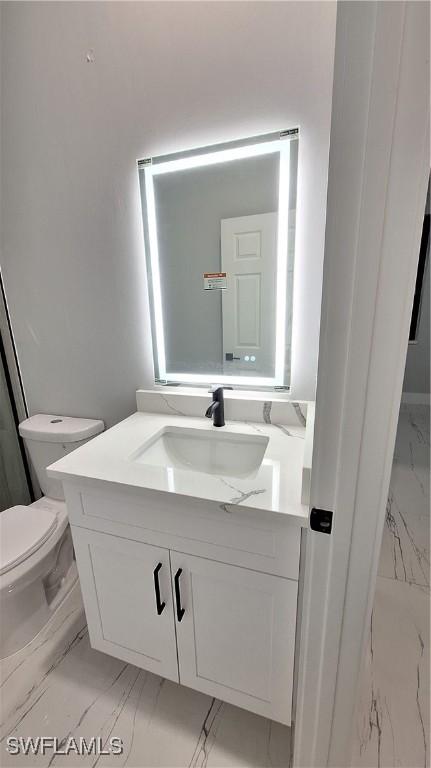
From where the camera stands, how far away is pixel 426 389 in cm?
333

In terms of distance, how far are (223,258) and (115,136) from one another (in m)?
0.60

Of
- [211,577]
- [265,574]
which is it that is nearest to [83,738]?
[211,577]

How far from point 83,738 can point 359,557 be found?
3.64 ft

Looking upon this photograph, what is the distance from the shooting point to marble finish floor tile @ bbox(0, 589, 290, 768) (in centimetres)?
98

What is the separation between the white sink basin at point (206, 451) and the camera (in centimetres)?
112

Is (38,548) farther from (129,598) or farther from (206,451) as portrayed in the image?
(206,451)

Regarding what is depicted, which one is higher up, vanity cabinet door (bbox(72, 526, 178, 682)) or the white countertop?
the white countertop

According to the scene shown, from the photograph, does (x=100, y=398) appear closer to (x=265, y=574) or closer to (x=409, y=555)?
(x=265, y=574)

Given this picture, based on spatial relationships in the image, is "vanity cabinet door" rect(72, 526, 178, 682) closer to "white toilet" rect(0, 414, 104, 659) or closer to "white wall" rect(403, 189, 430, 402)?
"white toilet" rect(0, 414, 104, 659)

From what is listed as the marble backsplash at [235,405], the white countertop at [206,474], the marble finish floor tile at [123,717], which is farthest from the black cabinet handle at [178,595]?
the marble backsplash at [235,405]

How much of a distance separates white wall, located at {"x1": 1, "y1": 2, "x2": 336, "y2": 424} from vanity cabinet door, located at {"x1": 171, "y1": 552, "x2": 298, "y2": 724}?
2.16 feet

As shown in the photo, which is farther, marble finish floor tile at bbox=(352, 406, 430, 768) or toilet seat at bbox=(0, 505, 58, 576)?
toilet seat at bbox=(0, 505, 58, 576)

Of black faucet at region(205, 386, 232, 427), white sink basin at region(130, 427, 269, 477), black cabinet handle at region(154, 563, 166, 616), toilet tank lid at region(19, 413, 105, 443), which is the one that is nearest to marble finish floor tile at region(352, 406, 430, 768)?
black cabinet handle at region(154, 563, 166, 616)

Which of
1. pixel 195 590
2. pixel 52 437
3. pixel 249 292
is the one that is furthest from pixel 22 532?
pixel 249 292
